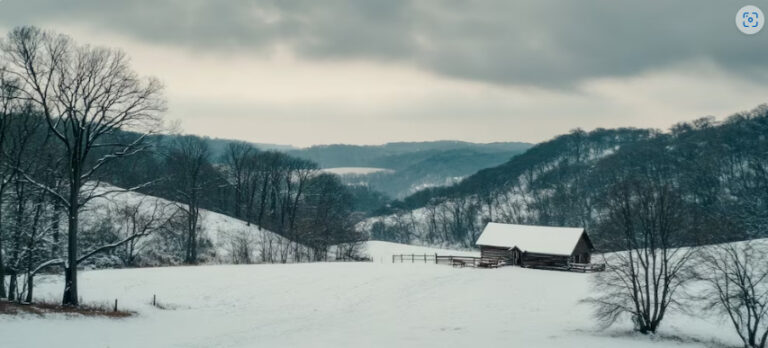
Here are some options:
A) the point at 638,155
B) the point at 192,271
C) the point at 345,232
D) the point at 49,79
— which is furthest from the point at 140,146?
the point at 638,155

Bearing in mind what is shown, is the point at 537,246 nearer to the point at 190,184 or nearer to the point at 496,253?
the point at 496,253

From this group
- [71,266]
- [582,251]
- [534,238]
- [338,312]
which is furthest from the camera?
[582,251]

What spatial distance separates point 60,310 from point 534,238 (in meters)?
46.8

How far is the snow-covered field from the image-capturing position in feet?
75.6

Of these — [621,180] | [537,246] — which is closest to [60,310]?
[537,246]

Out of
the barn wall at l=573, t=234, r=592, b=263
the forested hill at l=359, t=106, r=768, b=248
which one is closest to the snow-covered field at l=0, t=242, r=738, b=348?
the barn wall at l=573, t=234, r=592, b=263

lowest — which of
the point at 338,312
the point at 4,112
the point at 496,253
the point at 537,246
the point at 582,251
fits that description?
the point at 338,312

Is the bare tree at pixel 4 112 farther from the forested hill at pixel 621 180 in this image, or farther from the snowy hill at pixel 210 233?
the forested hill at pixel 621 180

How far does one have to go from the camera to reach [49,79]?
23.3m

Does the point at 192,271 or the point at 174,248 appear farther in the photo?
the point at 174,248

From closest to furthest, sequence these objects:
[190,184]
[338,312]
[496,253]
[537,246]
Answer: [338,312]
[537,246]
[496,253]
[190,184]

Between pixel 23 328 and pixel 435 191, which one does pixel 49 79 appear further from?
pixel 435 191

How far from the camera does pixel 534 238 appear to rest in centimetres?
5834

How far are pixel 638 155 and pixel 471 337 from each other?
14885 centimetres
